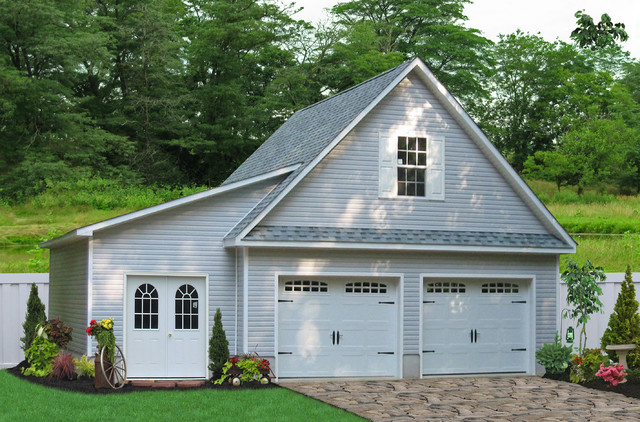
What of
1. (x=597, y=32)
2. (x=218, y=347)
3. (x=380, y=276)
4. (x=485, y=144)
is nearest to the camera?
(x=597, y=32)

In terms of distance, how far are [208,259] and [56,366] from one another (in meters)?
3.53

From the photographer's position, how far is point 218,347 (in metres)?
15.1

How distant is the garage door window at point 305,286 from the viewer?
1612 centimetres

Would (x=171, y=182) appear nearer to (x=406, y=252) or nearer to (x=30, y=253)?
(x=30, y=253)

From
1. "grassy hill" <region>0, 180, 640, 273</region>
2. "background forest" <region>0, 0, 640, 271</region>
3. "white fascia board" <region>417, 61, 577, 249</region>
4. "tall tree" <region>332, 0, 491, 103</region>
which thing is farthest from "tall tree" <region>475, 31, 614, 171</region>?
"white fascia board" <region>417, 61, 577, 249</region>

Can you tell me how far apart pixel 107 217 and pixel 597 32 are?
25.5 meters

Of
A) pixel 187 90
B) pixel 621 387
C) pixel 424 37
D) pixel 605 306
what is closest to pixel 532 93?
pixel 424 37

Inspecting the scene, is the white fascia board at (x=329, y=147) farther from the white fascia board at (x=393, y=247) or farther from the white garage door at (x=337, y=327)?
the white garage door at (x=337, y=327)

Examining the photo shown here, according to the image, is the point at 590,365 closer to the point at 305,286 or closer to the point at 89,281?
the point at 305,286

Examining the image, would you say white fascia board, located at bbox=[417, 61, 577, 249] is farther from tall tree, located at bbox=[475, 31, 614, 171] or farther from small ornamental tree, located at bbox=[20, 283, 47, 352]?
tall tree, located at bbox=[475, 31, 614, 171]

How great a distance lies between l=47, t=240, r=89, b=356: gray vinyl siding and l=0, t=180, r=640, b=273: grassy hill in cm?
637

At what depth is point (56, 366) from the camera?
1506 cm

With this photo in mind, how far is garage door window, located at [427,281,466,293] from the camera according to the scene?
1697 cm

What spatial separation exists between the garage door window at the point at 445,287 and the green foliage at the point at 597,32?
8.65 metres
